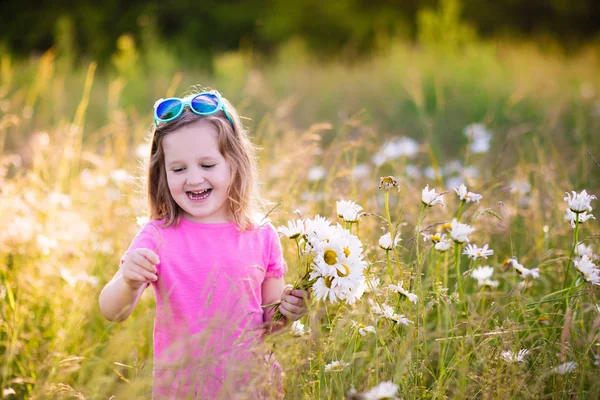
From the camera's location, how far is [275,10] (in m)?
15.5

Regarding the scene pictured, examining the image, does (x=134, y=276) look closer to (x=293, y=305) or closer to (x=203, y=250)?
(x=203, y=250)

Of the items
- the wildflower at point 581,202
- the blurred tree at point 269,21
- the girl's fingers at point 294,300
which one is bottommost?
the girl's fingers at point 294,300

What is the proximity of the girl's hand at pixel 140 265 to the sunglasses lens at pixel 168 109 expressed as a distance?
446 millimetres

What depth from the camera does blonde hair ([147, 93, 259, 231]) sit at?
5.72 ft

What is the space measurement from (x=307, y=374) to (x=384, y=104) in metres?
4.39

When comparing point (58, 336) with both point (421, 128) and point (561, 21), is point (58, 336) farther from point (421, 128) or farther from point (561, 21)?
point (561, 21)

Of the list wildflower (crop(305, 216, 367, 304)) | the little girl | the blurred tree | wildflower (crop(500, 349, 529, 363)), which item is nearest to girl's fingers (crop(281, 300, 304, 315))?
the little girl

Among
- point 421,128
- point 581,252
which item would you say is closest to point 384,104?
point 421,128

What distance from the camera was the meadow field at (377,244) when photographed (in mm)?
1488

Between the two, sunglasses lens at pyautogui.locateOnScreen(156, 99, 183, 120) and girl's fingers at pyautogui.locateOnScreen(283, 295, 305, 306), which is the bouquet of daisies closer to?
girl's fingers at pyautogui.locateOnScreen(283, 295, 305, 306)

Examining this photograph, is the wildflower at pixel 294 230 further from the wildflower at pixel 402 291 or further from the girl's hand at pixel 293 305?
the wildflower at pixel 402 291

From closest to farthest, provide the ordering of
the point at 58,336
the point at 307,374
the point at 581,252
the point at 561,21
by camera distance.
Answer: the point at 307,374 < the point at 581,252 < the point at 58,336 < the point at 561,21

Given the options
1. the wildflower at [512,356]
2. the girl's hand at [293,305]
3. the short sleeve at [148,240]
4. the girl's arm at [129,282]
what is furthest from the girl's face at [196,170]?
the wildflower at [512,356]

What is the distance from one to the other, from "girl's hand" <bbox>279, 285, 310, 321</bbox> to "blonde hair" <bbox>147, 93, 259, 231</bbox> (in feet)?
0.97
